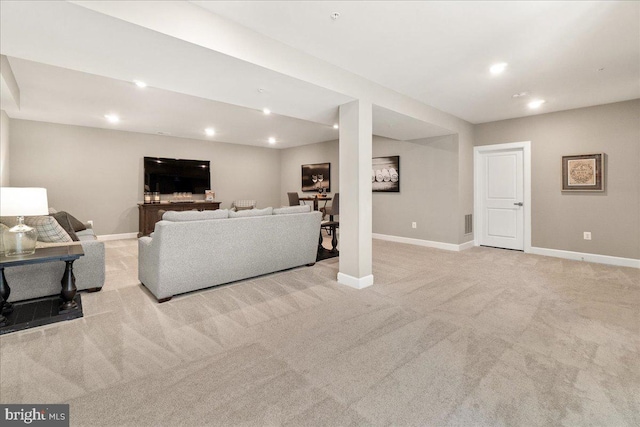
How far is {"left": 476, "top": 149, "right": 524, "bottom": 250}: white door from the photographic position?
5.50 m

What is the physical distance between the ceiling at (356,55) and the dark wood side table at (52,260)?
5.29ft

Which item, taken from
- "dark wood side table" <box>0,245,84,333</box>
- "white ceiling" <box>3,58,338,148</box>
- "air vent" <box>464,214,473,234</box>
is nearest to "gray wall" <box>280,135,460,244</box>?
"air vent" <box>464,214,473,234</box>

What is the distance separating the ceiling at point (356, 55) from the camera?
2.20 meters

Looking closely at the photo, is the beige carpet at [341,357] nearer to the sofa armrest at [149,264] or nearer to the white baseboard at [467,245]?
the sofa armrest at [149,264]

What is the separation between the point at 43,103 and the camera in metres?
4.71

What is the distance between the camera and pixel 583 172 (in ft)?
15.7

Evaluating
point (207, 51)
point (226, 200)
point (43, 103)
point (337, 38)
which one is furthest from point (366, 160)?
point (226, 200)

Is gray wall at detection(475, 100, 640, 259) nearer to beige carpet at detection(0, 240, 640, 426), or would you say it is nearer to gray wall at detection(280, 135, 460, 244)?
gray wall at detection(280, 135, 460, 244)

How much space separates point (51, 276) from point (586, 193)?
726cm

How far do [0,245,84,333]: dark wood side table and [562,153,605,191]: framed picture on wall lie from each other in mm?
6648

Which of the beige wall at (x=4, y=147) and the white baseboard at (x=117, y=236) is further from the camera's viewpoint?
the white baseboard at (x=117, y=236)

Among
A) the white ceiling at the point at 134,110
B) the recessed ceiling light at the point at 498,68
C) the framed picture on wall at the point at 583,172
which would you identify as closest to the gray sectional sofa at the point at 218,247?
the white ceiling at the point at 134,110

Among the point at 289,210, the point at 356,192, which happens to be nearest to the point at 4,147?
the point at 289,210

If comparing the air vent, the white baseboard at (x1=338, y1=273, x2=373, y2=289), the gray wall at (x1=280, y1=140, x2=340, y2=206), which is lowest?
the white baseboard at (x1=338, y1=273, x2=373, y2=289)
